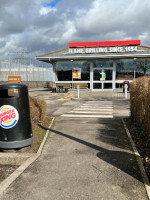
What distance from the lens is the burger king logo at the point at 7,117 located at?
14.6 ft

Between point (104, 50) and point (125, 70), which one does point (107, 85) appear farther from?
point (104, 50)

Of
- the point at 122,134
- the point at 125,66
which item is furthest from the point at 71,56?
Answer: the point at 122,134

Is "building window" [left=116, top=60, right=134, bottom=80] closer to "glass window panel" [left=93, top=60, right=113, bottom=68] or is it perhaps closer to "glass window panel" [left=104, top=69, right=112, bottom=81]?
"glass window panel" [left=104, top=69, right=112, bottom=81]

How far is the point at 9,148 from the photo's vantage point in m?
4.51

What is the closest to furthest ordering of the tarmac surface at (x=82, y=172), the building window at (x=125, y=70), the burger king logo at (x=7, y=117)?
the tarmac surface at (x=82, y=172), the burger king logo at (x=7, y=117), the building window at (x=125, y=70)

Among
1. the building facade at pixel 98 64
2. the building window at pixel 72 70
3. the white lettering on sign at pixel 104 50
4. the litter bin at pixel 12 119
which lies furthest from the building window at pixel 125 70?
the litter bin at pixel 12 119

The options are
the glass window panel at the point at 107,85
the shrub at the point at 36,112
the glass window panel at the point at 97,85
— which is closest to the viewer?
the shrub at the point at 36,112

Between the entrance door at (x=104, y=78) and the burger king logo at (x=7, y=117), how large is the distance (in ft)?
76.1

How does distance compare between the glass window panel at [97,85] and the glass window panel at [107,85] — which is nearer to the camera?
the glass window panel at [107,85]

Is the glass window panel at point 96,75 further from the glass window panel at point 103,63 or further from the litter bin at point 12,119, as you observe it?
the litter bin at point 12,119

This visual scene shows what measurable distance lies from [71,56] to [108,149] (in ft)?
74.2

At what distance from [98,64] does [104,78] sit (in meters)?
2.31

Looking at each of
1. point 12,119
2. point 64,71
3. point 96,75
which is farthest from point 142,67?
point 12,119

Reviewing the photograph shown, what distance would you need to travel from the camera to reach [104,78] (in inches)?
1052
